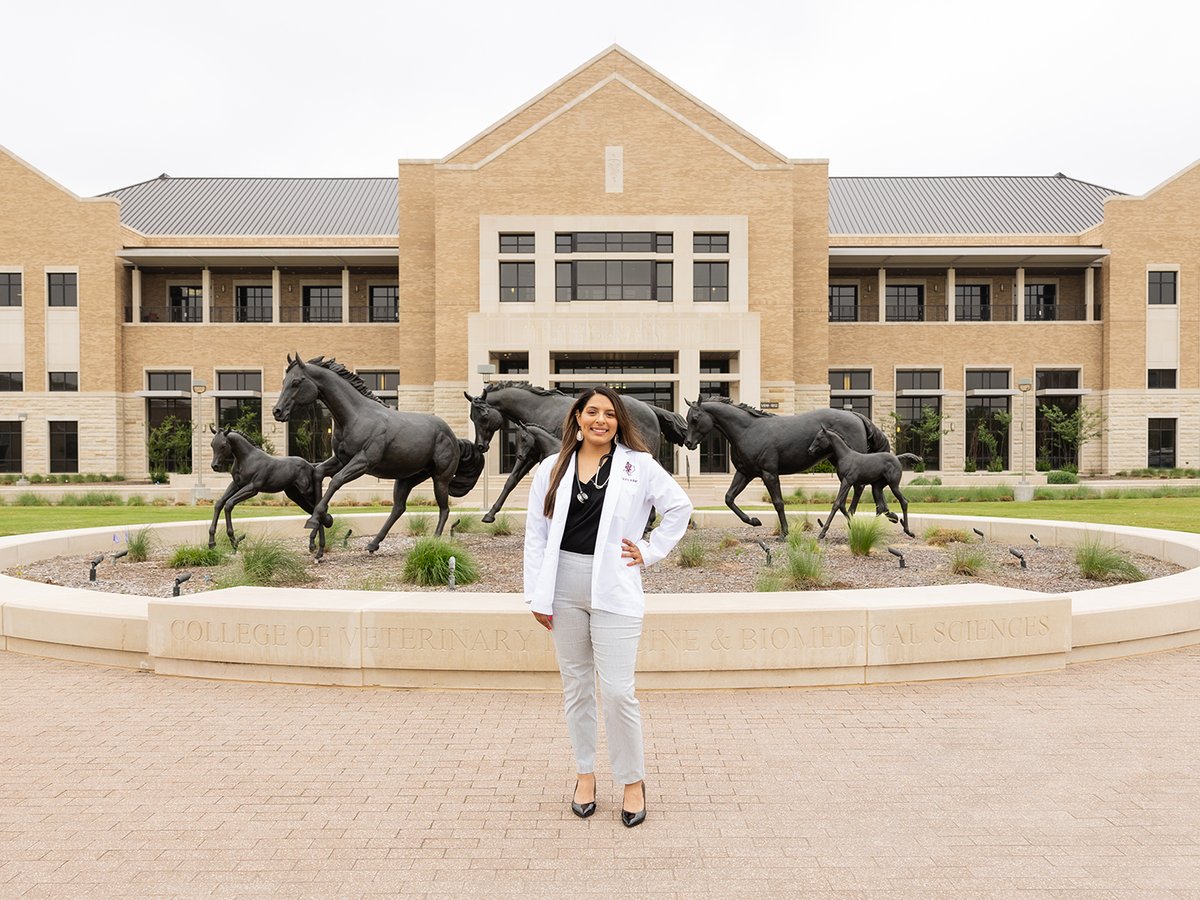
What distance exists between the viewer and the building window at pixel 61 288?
147ft

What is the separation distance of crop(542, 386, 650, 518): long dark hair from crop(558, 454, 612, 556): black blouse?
104 mm

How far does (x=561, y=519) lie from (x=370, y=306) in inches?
1798

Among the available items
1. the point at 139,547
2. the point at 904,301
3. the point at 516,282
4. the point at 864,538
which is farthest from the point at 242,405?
the point at 864,538

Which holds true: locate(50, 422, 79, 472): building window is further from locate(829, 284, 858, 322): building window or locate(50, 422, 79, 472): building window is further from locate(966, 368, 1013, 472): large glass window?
locate(966, 368, 1013, 472): large glass window

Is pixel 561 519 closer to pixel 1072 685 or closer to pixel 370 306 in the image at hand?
pixel 1072 685

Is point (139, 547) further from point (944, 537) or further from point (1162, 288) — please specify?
point (1162, 288)

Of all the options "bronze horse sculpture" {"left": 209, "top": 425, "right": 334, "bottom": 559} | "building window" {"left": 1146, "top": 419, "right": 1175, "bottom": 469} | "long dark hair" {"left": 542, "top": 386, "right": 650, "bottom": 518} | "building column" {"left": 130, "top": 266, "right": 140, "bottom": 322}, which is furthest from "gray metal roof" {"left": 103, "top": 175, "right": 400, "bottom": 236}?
"long dark hair" {"left": 542, "top": 386, "right": 650, "bottom": 518}

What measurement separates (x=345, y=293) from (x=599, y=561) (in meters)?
45.2

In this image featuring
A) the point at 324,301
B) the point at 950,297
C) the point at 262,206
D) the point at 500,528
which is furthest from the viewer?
the point at 262,206

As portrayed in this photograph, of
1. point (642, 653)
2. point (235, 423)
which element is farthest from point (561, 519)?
point (235, 423)

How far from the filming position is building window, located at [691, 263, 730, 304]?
41.1 meters

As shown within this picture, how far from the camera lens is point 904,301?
48125mm

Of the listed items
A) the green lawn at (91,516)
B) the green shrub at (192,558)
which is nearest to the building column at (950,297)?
the green lawn at (91,516)

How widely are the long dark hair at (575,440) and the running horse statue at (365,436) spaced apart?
23.6 feet
